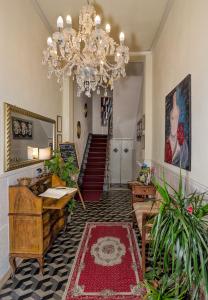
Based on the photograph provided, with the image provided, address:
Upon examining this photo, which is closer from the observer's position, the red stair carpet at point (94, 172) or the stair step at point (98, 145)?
the red stair carpet at point (94, 172)

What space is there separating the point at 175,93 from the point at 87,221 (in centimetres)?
300

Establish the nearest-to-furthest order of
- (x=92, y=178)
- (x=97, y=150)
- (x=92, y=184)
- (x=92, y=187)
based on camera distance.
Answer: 1. (x=92, y=187)
2. (x=92, y=184)
3. (x=92, y=178)
4. (x=97, y=150)

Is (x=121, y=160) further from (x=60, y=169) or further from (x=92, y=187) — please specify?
(x=60, y=169)

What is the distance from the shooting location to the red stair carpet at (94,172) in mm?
7160

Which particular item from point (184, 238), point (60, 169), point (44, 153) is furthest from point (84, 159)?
point (184, 238)

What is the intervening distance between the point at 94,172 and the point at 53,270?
532 centimetres

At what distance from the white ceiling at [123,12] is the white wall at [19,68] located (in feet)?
0.98

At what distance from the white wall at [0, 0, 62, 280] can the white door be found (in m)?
5.22

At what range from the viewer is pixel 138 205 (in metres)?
4.02

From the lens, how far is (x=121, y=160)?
949 centimetres

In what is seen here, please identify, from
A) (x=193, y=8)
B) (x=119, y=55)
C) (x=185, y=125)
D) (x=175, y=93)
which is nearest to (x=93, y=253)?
(x=185, y=125)

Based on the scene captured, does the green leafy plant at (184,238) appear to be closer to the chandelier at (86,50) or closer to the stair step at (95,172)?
the chandelier at (86,50)

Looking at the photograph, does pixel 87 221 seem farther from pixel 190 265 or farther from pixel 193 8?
Answer: pixel 193 8

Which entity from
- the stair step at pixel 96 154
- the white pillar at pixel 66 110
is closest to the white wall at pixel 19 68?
the white pillar at pixel 66 110
